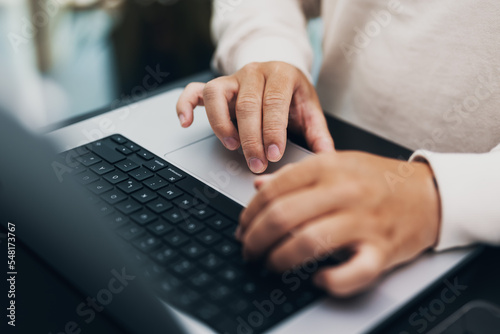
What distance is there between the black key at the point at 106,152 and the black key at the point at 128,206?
8cm

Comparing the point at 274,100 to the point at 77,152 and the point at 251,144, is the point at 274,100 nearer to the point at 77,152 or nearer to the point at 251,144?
the point at 251,144

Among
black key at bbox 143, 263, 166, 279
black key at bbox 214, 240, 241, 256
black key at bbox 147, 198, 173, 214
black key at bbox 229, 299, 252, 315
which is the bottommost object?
black key at bbox 147, 198, 173, 214

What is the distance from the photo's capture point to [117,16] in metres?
1.80

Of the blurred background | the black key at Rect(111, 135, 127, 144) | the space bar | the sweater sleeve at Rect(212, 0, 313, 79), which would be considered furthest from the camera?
the blurred background

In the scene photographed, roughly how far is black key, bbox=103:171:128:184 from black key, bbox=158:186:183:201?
0.14ft

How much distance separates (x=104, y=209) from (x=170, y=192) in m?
0.06

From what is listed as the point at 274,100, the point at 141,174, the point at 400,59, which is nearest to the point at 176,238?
the point at 141,174

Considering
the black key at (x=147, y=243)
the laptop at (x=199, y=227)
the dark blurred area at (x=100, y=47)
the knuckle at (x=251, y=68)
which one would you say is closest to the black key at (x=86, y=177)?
the laptop at (x=199, y=227)

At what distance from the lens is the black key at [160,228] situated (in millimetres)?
386

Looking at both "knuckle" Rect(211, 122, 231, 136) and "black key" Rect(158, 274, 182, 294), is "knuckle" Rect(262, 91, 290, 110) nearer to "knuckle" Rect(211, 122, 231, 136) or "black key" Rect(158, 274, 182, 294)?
Result: "knuckle" Rect(211, 122, 231, 136)

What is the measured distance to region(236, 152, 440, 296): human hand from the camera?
33 cm

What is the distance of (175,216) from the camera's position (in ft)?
1.34

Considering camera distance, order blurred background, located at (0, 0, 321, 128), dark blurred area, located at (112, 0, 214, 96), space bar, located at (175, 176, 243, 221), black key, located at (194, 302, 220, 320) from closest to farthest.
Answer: black key, located at (194, 302, 220, 320), space bar, located at (175, 176, 243, 221), blurred background, located at (0, 0, 321, 128), dark blurred area, located at (112, 0, 214, 96)

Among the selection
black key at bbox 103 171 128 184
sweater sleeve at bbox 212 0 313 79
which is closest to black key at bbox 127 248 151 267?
black key at bbox 103 171 128 184
